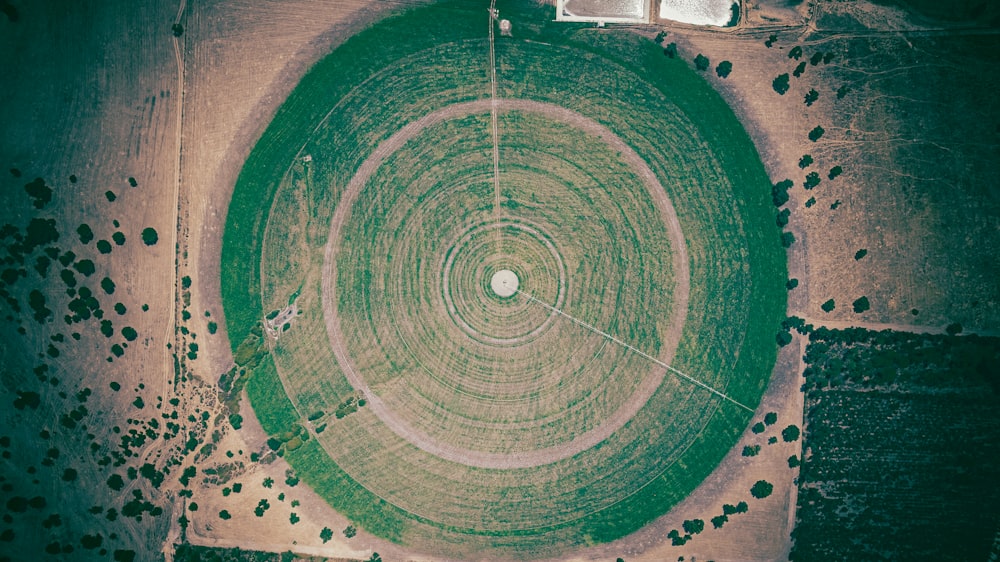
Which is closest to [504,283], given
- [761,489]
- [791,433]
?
[791,433]

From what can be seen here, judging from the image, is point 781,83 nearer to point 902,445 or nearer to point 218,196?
point 902,445

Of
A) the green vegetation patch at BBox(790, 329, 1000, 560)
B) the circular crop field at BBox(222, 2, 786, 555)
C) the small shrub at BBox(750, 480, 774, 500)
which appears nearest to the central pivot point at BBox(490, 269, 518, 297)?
the circular crop field at BBox(222, 2, 786, 555)

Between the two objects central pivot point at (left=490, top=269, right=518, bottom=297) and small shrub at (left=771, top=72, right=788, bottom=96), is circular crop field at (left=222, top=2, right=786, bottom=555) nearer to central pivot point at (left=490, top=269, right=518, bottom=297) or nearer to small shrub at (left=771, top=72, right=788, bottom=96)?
central pivot point at (left=490, top=269, right=518, bottom=297)

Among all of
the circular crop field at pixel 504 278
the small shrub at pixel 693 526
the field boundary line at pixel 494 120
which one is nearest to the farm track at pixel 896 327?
the circular crop field at pixel 504 278

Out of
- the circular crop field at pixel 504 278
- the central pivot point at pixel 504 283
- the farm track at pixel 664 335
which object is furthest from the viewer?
the central pivot point at pixel 504 283

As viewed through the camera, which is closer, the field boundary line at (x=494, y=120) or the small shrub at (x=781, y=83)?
the small shrub at (x=781, y=83)

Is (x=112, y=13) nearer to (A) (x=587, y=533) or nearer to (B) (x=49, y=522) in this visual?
(B) (x=49, y=522)

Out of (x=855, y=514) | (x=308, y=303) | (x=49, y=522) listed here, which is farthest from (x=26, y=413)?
(x=855, y=514)

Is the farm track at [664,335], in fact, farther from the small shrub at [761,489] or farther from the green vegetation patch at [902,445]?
the green vegetation patch at [902,445]
